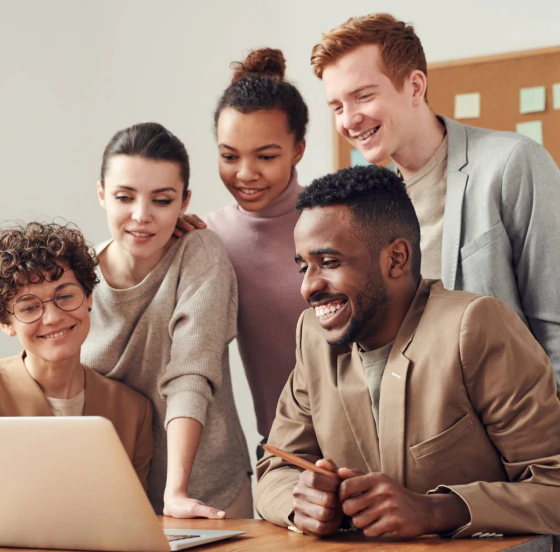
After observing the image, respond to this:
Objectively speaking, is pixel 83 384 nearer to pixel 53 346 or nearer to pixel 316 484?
pixel 53 346

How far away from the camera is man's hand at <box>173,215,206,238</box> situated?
2268 millimetres

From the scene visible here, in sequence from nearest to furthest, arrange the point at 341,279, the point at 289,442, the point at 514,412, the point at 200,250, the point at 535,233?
the point at 514,412 < the point at 341,279 < the point at 289,442 < the point at 535,233 < the point at 200,250

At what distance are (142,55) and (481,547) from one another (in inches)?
123

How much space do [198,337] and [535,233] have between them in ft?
2.68

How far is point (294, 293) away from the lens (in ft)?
7.82

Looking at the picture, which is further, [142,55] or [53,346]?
[142,55]

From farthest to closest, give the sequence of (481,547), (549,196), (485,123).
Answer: (485,123)
(549,196)
(481,547)

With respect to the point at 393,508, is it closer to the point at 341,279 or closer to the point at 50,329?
the point at 341,279

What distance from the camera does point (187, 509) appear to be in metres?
1.74

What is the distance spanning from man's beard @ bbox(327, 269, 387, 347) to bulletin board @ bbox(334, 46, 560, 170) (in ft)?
7.04

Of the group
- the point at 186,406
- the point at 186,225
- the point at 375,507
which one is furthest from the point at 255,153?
the point at 375,507

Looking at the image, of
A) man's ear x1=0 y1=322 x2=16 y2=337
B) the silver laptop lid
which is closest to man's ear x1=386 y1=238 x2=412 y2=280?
the silver laptop lid

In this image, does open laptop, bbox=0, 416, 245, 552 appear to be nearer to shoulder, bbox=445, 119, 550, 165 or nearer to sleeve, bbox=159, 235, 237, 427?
sleeve, bbox=159, 235, 237, 427

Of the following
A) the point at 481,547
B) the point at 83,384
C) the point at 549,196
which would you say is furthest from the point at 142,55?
the point at 481,547
